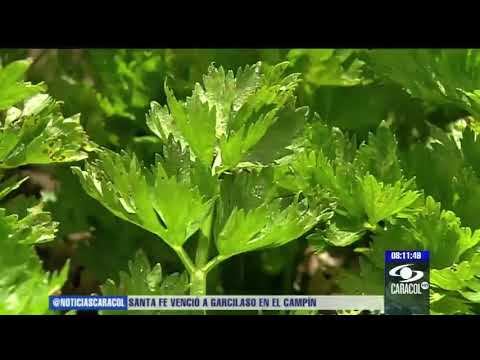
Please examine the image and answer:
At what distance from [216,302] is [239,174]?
0.17 metres

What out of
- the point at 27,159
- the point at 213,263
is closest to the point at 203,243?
the point at 213,263

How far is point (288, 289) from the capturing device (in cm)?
127

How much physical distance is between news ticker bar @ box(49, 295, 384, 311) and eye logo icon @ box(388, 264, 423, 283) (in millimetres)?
38

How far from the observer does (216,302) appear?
3.37 ft

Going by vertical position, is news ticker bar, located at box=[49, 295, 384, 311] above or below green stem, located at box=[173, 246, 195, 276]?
below

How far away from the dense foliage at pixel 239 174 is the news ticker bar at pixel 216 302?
0.01m

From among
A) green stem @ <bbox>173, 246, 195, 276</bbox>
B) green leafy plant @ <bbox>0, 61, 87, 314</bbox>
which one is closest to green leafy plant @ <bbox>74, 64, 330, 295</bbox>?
green stem @ <bbox>173, 246, 195, 276</bbox>

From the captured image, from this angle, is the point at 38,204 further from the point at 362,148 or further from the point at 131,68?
the point at 362,148

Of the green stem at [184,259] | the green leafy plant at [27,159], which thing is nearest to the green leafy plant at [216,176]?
the green stem at [184,259]

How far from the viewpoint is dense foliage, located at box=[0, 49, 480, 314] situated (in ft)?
3.15

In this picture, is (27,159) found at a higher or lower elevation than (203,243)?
higher

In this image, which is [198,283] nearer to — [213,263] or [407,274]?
[213,263]
